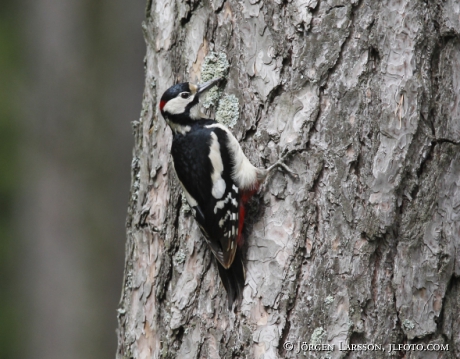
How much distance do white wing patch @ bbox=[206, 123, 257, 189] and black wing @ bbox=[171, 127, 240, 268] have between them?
0.03 meters

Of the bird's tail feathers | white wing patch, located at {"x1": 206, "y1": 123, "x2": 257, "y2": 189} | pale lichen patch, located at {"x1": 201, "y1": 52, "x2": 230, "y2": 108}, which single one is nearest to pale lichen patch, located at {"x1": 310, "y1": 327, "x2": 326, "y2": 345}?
the bird's tail feathers

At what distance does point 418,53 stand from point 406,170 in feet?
1.72

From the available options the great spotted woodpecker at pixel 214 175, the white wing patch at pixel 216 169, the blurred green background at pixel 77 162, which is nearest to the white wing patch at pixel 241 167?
the great spotted woodpecker at pixel 214 175

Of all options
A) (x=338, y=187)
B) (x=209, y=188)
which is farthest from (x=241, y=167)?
(x=338, y=187)

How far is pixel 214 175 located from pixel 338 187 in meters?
0.77

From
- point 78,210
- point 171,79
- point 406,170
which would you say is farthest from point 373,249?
point 78,210

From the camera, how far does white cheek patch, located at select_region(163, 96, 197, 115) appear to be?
2.79 meters

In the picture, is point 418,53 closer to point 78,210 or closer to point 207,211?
point 207,211

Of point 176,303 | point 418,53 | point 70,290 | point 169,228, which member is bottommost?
point 70,290

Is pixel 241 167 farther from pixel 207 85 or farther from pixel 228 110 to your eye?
pixel 207 85

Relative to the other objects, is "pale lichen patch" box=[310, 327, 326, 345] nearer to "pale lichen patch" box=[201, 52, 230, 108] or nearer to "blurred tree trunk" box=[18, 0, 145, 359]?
"pale lichen patch" box=[201, 52, 230, 108]

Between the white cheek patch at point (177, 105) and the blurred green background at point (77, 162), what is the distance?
9.23 ft

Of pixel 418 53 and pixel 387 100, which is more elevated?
pixel 418 53

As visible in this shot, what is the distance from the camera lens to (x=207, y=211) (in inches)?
109
